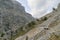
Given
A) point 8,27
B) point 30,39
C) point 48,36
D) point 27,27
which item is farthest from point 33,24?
point 8,27

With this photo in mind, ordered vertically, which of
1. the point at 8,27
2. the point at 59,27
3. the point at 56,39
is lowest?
the point at 56,39

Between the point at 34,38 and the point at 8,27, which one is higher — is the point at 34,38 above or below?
below

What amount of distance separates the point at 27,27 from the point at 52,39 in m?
19.5

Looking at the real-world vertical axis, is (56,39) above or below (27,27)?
below

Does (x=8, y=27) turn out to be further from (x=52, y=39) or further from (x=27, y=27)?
(x=52, y=39)

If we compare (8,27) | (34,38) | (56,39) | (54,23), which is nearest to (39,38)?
(34,38)

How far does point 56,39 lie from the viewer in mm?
23422

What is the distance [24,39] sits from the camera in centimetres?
3055

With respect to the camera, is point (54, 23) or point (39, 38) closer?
point (39, 38)

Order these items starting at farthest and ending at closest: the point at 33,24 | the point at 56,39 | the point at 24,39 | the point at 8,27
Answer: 1. the point at 8,27
2. the point at 33,24
3. the point at 24,39
4. the point at 56,39

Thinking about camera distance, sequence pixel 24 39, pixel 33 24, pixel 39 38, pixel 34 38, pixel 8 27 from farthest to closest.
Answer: pixel 8 27 < pixel 33 24 < pixel 24 39 < pixel 34 38 < pixel 39 38

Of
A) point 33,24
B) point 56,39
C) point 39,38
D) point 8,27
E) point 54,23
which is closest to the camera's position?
point 56,39

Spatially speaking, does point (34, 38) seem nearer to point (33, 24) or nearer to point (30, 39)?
point (30, 39)

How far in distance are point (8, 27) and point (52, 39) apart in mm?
175921
